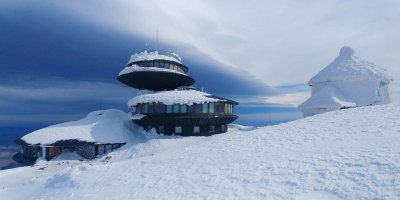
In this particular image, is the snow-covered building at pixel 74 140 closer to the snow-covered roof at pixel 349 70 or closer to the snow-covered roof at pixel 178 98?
the snow-covered roof at pixel 178 98

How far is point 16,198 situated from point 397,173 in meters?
18.8

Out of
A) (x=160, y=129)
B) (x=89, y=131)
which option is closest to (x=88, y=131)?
(x=89, y=131)

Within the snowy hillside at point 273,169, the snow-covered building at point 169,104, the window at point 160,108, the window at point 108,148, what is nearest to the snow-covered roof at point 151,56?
the snow-covered building at point 169,104

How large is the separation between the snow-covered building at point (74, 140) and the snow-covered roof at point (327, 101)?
24445 millimetres

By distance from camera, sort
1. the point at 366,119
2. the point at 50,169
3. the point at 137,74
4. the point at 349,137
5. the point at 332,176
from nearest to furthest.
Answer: the point at 332,176, the point at 349,137, the point at 366,119, the point at 50,169, the point at 137,74

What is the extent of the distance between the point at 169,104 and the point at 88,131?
423 inches

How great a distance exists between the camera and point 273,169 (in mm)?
12336

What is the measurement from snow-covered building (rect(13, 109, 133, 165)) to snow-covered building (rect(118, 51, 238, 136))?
12.9 ft

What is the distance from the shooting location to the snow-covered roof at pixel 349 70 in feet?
129

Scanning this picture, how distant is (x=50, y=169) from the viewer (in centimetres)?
2820

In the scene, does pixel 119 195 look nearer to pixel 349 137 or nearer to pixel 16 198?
pixel 16 198

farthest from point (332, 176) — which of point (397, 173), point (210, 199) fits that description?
point (210, 199)

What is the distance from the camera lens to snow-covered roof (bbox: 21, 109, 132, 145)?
3450 cm

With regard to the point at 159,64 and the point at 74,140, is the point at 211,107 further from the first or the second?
the point at 74,140
